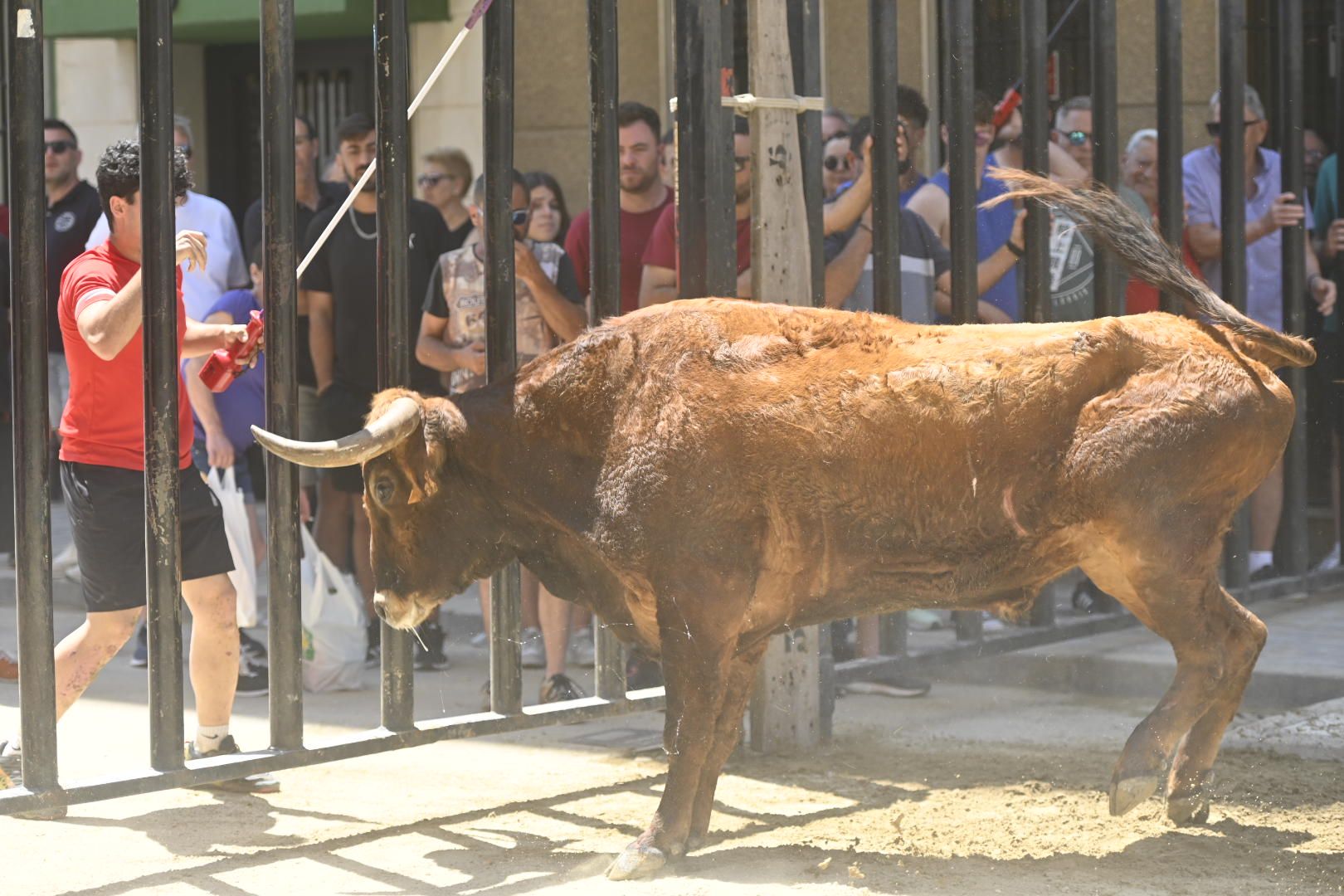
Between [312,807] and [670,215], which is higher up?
[670,215]

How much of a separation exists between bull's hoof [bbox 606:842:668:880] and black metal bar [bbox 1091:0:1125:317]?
3018 mm

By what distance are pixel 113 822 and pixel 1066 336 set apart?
3.18m

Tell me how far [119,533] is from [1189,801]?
10.8 feet

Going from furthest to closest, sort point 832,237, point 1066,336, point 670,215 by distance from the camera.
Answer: point 832,237 → point 670,215 → point 1066,336

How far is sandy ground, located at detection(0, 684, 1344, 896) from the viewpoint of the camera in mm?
5020

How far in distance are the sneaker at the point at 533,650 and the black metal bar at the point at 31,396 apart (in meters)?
3.53

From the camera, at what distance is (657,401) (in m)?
5.13

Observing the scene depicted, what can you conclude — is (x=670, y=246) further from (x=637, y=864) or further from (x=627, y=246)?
(x=637, y=864)

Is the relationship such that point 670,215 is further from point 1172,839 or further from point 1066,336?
point 1172,839

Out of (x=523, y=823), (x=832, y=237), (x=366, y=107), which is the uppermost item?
(x=366, y=107)

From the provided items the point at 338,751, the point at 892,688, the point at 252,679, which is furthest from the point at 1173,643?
the point at 252,679

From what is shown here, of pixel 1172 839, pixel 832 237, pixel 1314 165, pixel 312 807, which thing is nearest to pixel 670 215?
pixel 832 237

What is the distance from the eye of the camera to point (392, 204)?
219 inches

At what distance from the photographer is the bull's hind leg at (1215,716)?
5.21 m
